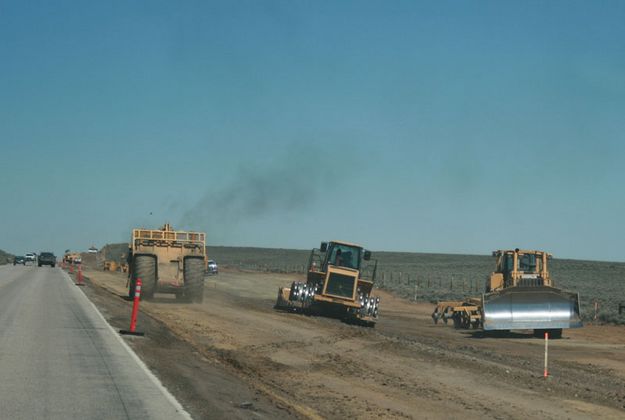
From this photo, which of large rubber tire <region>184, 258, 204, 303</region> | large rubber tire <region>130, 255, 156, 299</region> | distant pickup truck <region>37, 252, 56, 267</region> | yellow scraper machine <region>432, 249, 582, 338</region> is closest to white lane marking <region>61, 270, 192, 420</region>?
large rubber tire <region>130, 255, 156, 299</region>

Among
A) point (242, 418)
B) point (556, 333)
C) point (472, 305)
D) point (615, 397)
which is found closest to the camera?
point (242, 418)

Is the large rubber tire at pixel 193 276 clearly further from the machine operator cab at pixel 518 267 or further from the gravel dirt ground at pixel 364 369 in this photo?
the machine operator cab at pixel 518 267

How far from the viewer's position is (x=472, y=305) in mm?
31562

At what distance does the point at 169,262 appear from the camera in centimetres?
3597

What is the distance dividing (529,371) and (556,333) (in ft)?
35.4

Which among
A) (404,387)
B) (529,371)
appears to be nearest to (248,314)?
(529,371)

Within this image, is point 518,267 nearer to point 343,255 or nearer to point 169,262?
point 343,255

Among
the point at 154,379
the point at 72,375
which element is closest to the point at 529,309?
the point at 154,379

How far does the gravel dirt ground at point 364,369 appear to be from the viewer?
1335 cm

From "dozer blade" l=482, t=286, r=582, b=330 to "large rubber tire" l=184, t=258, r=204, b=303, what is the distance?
494 inches

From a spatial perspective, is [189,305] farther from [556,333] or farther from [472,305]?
[556,333]

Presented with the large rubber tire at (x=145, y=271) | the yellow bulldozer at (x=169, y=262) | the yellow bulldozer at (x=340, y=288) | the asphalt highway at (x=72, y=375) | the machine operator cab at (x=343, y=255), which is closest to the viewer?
the asphalt highway at (x=72, y=375)

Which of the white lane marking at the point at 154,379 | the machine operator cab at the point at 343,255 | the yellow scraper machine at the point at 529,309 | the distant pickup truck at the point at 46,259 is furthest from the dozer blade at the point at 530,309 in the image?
the distant pickup truck at the point at 46,259

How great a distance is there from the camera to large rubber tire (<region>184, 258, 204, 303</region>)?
116ft
